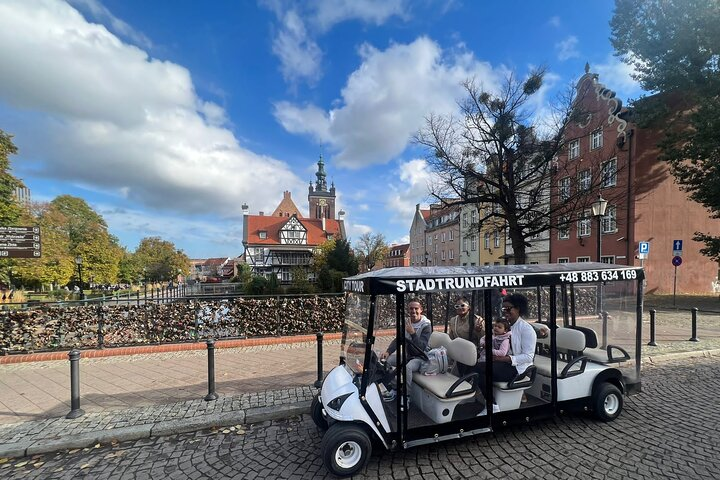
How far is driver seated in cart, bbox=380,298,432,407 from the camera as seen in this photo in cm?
349

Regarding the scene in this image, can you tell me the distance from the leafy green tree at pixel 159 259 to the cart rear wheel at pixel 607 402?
217 feet

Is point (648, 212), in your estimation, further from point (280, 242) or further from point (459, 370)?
point (280, 242)

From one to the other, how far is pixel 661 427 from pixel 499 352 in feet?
7.43

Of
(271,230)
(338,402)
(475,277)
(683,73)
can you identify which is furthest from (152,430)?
(271,230)

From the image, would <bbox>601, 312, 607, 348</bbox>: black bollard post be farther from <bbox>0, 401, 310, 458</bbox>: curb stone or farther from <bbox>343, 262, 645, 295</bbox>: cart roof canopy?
<bbox>0, 401, 310, 458</bbox>: curb stone

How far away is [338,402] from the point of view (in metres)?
3.26

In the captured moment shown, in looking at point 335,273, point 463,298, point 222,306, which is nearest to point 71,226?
point 335,273

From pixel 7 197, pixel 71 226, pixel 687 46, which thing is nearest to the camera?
pixel 687 46

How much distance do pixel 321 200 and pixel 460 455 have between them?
77.6m

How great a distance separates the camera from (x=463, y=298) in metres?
4.41

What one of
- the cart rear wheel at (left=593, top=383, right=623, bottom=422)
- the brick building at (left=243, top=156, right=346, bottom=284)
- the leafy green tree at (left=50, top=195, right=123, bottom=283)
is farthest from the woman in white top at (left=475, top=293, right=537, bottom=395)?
the brick building at (left=243, top=156, right=346, bottom=284)

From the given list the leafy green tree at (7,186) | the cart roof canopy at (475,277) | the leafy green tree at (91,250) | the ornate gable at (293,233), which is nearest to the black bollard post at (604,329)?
the cart roof canopy at (475,277)

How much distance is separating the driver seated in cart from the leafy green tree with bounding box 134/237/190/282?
65.0 meters

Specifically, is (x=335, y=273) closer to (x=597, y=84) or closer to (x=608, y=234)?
(x=608, y=234)
